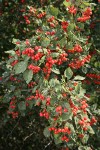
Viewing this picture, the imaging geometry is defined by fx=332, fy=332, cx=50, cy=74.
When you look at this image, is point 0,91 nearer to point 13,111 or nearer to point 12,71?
point 13,111

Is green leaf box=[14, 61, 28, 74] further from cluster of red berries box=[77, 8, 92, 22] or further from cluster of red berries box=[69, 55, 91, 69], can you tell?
cluster of red berries box=[77, 8, 92, 22]

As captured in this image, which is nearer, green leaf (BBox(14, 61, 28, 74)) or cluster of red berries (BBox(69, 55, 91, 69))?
green leaf (BBox(14, 61, 28, 74))

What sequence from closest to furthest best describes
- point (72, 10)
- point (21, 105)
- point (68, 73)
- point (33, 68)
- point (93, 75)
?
point (33, 68), point (68, 73), point (72, 10), point (21, 105), point (93, 75)

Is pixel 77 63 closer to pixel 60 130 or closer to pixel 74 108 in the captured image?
pixel 74 108

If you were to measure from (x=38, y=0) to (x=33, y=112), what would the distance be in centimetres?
151

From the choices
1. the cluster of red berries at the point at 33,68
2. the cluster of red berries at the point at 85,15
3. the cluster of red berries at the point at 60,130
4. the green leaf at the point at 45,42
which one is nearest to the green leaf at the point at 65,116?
the cluster of red berries at the point at 60,130

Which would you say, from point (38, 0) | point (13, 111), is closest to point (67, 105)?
point (13, 111)

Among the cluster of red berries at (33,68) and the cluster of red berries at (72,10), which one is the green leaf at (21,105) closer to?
the cluster of red berries at (33,68)

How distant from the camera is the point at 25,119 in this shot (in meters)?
4.69

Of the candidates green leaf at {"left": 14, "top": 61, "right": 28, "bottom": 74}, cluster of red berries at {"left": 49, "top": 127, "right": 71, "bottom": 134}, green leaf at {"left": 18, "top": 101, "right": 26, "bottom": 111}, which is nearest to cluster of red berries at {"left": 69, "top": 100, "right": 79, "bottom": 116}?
cluster of red berries at {"left": 49, "top": 127, "right": 71, "bottom": 134}

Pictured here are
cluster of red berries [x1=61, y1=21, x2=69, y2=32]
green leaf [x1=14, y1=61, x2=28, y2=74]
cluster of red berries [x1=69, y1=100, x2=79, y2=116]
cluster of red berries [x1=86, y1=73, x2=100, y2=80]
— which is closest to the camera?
green leaf [x1=14, y1=61, x2=28, y2=74]

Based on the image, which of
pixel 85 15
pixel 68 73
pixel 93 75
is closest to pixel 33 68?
pixel 68 73

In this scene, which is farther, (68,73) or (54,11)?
(54,11)

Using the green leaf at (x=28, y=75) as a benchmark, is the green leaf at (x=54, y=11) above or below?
above
